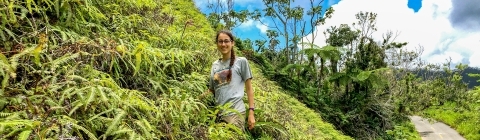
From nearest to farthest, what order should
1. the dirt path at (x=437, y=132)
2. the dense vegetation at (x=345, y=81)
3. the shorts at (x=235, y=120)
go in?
1. the shorts at (x=235, y=120)
2. the dense vegetation at (x=345, y=81)
3. the dirt path at (x=437, y=132)

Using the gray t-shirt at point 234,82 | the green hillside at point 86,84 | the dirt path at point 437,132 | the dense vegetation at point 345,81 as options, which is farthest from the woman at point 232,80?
the dirt path at point 437,132

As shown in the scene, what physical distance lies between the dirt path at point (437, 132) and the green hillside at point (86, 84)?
27571mm

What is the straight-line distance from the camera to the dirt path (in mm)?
27655

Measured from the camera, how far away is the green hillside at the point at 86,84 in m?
2.14

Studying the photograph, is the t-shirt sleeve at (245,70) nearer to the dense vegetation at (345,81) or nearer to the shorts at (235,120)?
the shorts at (235,120)

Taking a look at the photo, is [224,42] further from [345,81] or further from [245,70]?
[345,81]

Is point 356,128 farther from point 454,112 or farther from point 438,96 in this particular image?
point 438,96

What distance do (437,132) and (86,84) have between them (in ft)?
105

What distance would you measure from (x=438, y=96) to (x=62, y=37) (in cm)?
3985

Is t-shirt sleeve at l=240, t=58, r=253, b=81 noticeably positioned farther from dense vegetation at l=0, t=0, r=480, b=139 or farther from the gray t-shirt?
dense vegetation at l=0, t=0, r=480, b=139

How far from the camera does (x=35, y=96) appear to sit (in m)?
2.24

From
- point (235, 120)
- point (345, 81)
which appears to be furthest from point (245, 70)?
point (345, 81)

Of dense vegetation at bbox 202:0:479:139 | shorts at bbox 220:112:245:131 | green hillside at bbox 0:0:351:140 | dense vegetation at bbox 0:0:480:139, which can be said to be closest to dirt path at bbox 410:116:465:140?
dense vegetation at bbox 202:0:479:139

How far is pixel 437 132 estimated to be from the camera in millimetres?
29469
